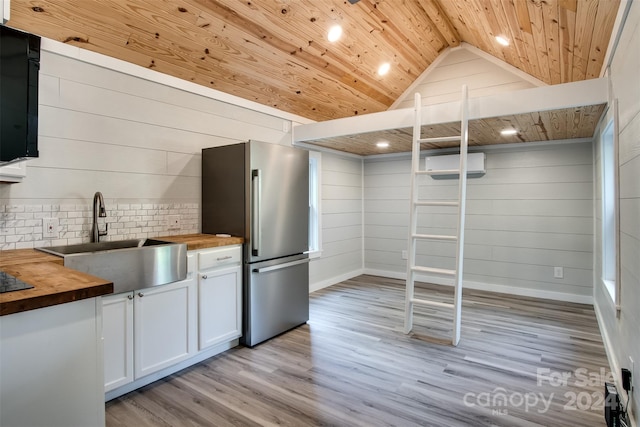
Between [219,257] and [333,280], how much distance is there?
2683 mm

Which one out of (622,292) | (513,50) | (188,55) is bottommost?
(622,292)

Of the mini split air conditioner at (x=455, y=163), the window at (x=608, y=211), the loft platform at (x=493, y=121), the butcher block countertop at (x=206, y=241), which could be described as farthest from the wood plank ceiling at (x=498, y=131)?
the butcher block countertop at (x=206, y=241)

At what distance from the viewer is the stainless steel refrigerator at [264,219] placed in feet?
9.46

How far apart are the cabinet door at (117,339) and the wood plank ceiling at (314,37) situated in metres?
1.74

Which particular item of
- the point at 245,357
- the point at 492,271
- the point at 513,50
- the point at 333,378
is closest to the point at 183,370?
the point at 245,357

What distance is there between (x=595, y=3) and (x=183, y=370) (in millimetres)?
3570

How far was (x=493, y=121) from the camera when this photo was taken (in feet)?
10.7

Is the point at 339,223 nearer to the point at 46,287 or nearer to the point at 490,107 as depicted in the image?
the point at 490,107

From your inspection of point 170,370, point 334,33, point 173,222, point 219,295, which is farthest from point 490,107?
point 170,370

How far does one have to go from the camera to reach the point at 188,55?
2.79 meters

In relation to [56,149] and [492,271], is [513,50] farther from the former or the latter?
[56,149]

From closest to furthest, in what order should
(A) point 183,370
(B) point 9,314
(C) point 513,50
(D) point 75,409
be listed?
(B) point 9,314 → (D) point 75,409 → (A) point 183,370 → (C) point 513,50

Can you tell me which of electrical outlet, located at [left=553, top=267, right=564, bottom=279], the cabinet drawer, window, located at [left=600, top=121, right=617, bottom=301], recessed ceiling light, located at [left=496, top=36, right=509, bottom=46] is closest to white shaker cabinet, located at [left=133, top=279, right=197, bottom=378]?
the cabinet drawer

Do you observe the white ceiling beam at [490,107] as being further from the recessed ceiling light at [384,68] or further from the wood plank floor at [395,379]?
the wood plank floor at [395,379]
